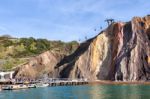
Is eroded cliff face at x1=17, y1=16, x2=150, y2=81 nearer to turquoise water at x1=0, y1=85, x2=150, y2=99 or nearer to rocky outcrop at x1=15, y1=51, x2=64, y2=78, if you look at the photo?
rocky outcrop at x1=15, y1=51, x2=64, y2=78

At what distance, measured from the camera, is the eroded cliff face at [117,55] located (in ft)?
547

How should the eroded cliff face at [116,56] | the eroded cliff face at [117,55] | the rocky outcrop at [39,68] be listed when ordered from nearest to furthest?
1. the eroded cliff face at [117,55]
2. the eroded cliff face at [116,56]
3. the rocky outcrop at [39,68]

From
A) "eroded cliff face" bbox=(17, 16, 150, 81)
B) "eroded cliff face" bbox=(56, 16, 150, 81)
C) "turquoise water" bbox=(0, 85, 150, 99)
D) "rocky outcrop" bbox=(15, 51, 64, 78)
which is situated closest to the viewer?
"turquoise water" bbox=(0, 85, 150, 99)

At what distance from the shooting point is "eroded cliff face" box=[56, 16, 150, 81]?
167m

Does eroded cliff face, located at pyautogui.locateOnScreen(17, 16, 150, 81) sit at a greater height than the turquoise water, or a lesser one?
greater

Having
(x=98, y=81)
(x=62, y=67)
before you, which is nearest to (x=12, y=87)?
(x=98, y=81)

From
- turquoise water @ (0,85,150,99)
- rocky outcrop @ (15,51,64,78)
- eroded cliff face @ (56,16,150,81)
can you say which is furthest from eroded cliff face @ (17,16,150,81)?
turquoise water @ (0,85,150,99)

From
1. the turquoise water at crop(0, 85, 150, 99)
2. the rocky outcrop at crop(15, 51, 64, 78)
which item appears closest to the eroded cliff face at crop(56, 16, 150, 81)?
the rocky outcrop at crop(15, 51, 64, 78)

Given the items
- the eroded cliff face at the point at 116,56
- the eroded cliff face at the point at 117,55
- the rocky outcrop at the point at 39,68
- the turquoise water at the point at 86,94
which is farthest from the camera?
the rocky outcrop at the point at 39,68

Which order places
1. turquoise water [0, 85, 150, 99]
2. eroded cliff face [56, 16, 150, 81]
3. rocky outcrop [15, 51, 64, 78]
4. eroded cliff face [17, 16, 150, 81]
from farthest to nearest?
rocky outcrop [15, 51, 64, 78] → eroded cliff face [17, 16, 150, 81] → eroded cliff face [56, 16, 150, 81] → turquoise water [0, 85, 150, 99]

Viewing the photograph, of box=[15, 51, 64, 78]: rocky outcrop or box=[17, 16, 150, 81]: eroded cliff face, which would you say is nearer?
box=[17, 16, 150, 81]: eroded cliff face

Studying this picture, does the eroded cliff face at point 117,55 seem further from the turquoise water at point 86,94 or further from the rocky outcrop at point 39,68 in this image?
the turquoise water at point 86,94

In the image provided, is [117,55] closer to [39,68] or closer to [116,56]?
[116,56]

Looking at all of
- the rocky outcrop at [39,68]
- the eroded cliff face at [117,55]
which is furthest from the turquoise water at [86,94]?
the rocky outcrop at [39,68]
